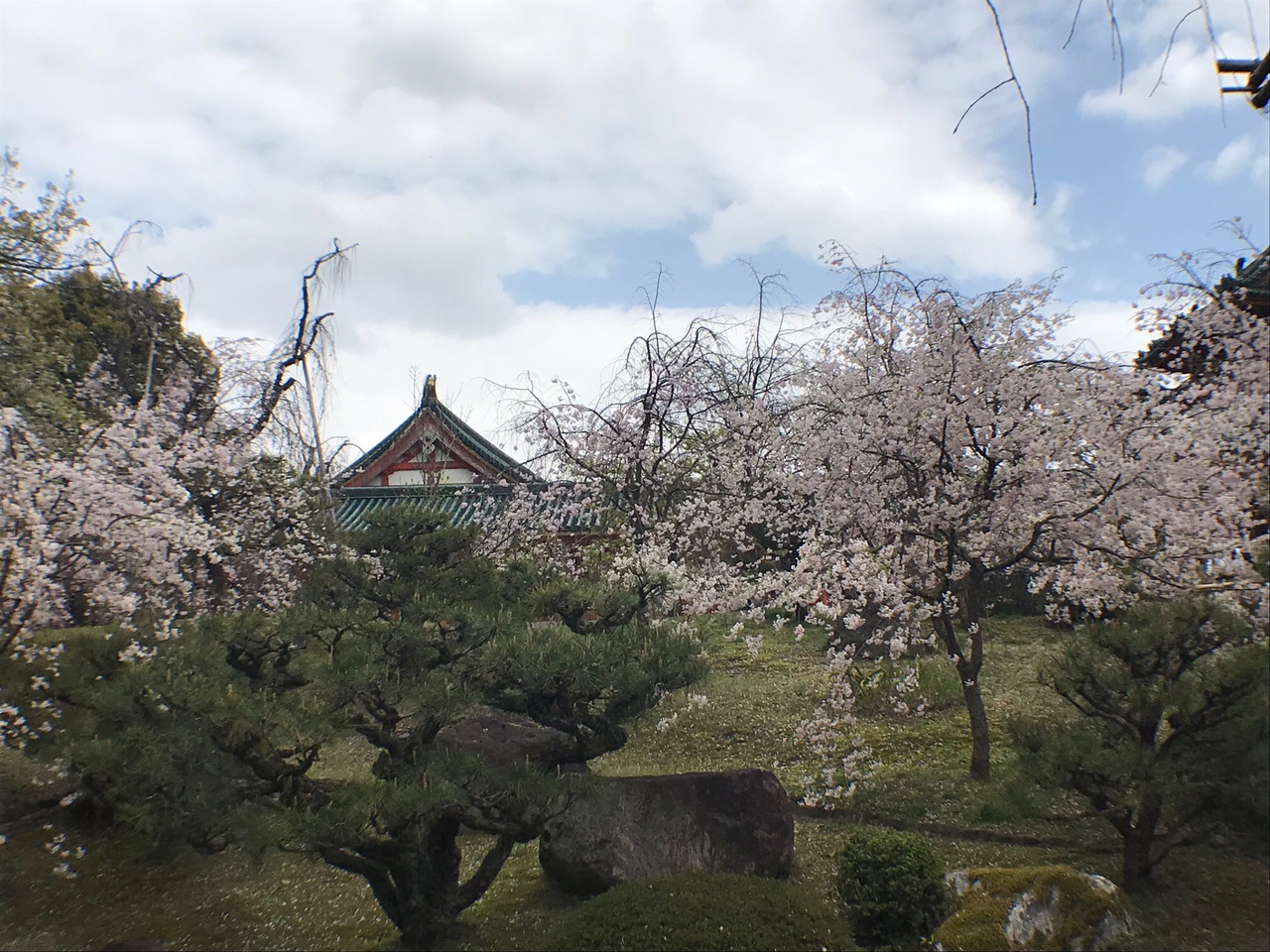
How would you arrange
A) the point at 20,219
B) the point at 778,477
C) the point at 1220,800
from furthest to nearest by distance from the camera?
the point at 20,219 < the point at 778,477 < the point at 1220,800

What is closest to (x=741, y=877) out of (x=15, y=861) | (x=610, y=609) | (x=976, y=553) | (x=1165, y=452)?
(x=610, y=609)

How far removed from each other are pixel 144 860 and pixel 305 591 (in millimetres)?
3614

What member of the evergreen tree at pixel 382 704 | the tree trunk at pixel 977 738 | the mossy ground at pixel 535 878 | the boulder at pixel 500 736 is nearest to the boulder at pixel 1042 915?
the mossy ground at pixel 535 878

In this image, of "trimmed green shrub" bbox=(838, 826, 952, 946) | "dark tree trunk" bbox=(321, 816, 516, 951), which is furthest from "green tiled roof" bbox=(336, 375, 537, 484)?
"trimmed green shrub" bbox=(838, 826, 952, 946)

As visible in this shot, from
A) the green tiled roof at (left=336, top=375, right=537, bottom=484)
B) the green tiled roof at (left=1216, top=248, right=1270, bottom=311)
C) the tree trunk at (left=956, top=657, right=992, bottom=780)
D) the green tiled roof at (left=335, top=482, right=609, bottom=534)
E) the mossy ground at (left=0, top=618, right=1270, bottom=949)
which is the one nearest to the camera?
the mossy ground at (left=0, top=618, right=1270, bottom=949)

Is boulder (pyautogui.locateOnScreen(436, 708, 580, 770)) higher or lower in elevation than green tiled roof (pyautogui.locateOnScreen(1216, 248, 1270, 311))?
lower

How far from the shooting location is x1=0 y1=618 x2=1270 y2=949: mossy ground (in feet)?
18.6

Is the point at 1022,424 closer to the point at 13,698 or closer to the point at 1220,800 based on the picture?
the point at 1220,800

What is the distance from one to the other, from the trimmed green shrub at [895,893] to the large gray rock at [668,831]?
1121mm

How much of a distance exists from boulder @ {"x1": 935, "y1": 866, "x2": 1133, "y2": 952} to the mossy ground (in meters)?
0.26

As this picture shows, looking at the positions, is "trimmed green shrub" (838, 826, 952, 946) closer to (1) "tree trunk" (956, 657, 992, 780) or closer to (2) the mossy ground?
(2) the mossy ground

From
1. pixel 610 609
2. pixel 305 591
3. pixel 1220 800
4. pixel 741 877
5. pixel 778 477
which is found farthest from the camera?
pixel 778 477

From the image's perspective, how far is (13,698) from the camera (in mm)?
7852

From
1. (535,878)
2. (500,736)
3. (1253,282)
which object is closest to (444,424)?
(500,736)
